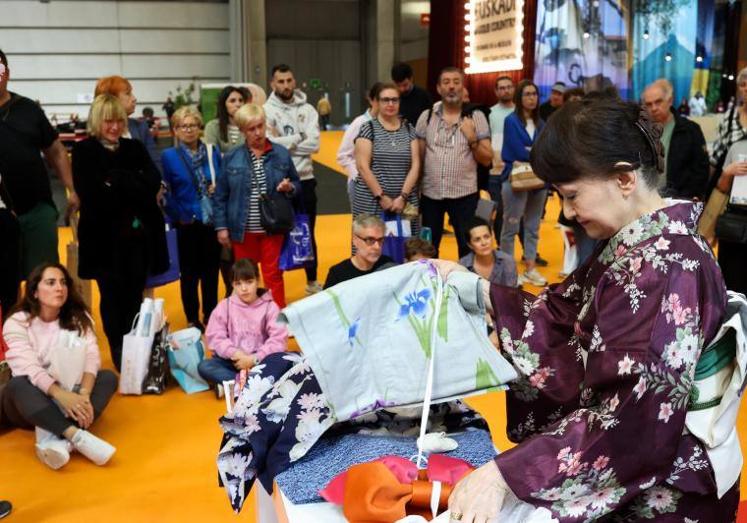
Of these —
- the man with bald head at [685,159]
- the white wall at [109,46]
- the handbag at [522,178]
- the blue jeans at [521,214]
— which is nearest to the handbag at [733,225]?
the man with bald head at [685,159]

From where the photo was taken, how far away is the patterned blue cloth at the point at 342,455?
1.54 meters

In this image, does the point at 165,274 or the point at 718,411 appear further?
the point at 165,274

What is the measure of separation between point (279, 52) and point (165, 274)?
59.7ft

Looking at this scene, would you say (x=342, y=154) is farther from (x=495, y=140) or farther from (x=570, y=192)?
(x=570, y=192)

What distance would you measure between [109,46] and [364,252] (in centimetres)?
1567

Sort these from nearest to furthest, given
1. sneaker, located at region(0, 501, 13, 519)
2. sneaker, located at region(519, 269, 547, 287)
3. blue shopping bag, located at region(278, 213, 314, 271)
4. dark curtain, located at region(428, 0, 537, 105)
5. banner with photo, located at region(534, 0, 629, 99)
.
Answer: sneaker, located at region(0, 501, 13, 519) < blue shopping bag, located at region(278, 213, 314, 271) < sneaker, located at region(519, 269, 547, 287) < banner with photo, located at region(534, 0, 629, 99) < dark curtain, located at region(428, 0, 537, 105)

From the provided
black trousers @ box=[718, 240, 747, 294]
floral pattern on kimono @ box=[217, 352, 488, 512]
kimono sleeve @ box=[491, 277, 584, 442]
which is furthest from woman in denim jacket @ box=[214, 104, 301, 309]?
kimono sleeve @ box=[491, 277, 584, 442]

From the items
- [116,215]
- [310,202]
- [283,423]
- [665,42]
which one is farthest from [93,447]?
[665,42]

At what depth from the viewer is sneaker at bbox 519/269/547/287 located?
5.61m

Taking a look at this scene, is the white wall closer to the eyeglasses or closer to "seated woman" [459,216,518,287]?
"seated woman" [459,216,518,287]

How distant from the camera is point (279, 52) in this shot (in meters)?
21.5

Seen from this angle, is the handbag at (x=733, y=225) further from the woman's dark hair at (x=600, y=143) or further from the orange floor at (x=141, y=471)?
the woman's dark hair at (x=600, y=143)

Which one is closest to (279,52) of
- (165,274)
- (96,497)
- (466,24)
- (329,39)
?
(329,39)

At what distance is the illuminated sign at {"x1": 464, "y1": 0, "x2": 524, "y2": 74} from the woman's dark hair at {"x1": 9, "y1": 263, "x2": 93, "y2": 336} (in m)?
9.31
